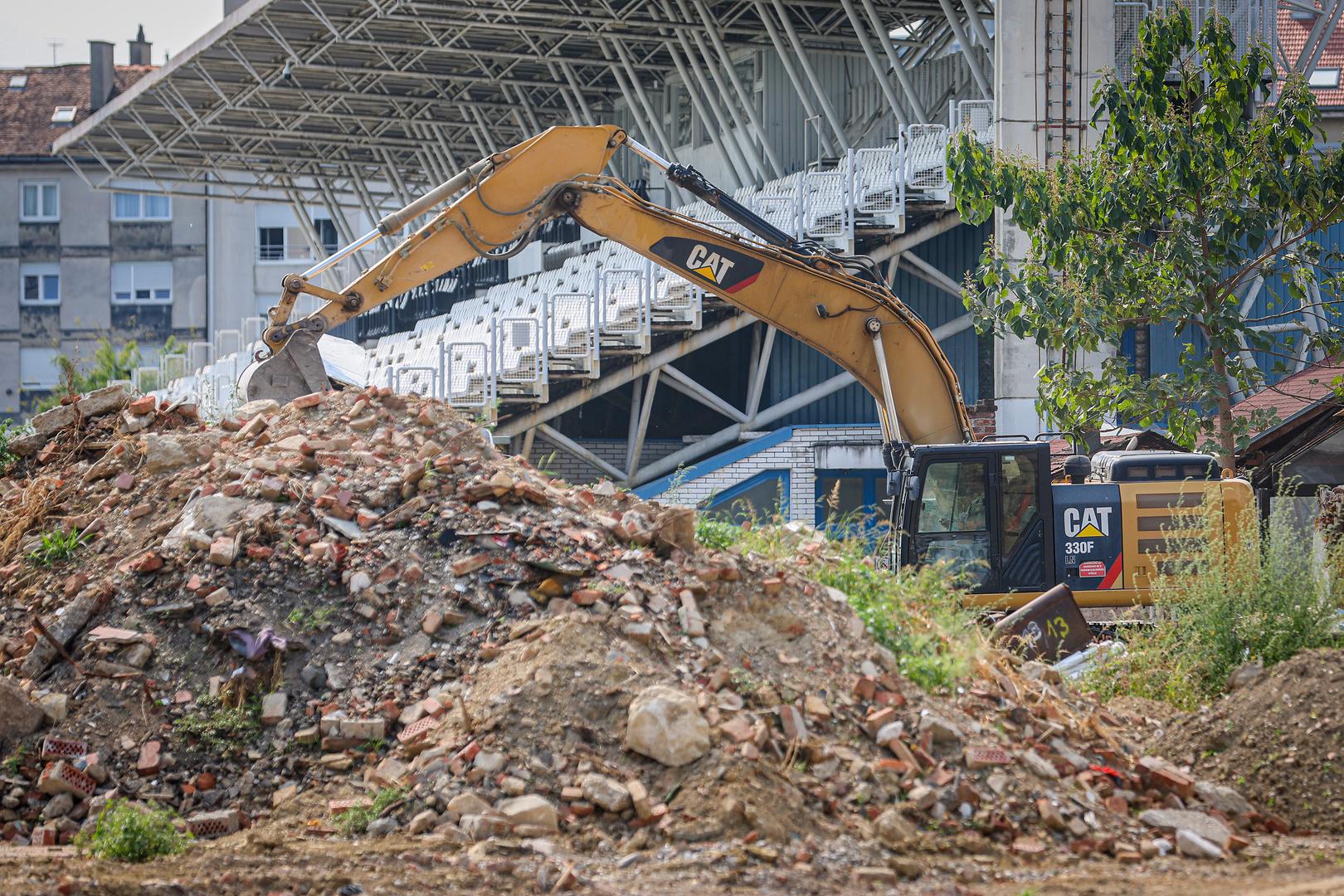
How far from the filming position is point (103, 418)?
554 inches

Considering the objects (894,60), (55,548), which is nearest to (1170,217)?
(894,60)

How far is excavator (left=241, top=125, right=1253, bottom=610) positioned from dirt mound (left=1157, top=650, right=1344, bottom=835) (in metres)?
2.60

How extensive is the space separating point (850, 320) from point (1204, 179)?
4023 millimetres

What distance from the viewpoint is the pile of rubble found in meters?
8.85

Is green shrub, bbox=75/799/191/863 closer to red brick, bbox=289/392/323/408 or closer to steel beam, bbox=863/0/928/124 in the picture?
red brick, bbox=289/392/323/408

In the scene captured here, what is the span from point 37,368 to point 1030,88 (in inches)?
1906

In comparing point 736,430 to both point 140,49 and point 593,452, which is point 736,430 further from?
point 140,49

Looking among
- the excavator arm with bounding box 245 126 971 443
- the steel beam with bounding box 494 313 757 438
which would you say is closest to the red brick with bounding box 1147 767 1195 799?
the excavator arm with bounding box 245 126 971 443

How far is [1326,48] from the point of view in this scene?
1426 inches

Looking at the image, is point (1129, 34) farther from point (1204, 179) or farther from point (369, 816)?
point (369, 816)

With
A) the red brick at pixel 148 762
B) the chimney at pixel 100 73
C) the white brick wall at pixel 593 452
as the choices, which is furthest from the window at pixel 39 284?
the red brick at pixel 148 762

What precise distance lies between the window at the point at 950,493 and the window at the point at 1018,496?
0.71ft

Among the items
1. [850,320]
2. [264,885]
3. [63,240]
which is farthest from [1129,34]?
[63,240]

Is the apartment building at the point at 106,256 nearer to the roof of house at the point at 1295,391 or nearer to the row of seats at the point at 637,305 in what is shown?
the row of seats at the point at 637,305
